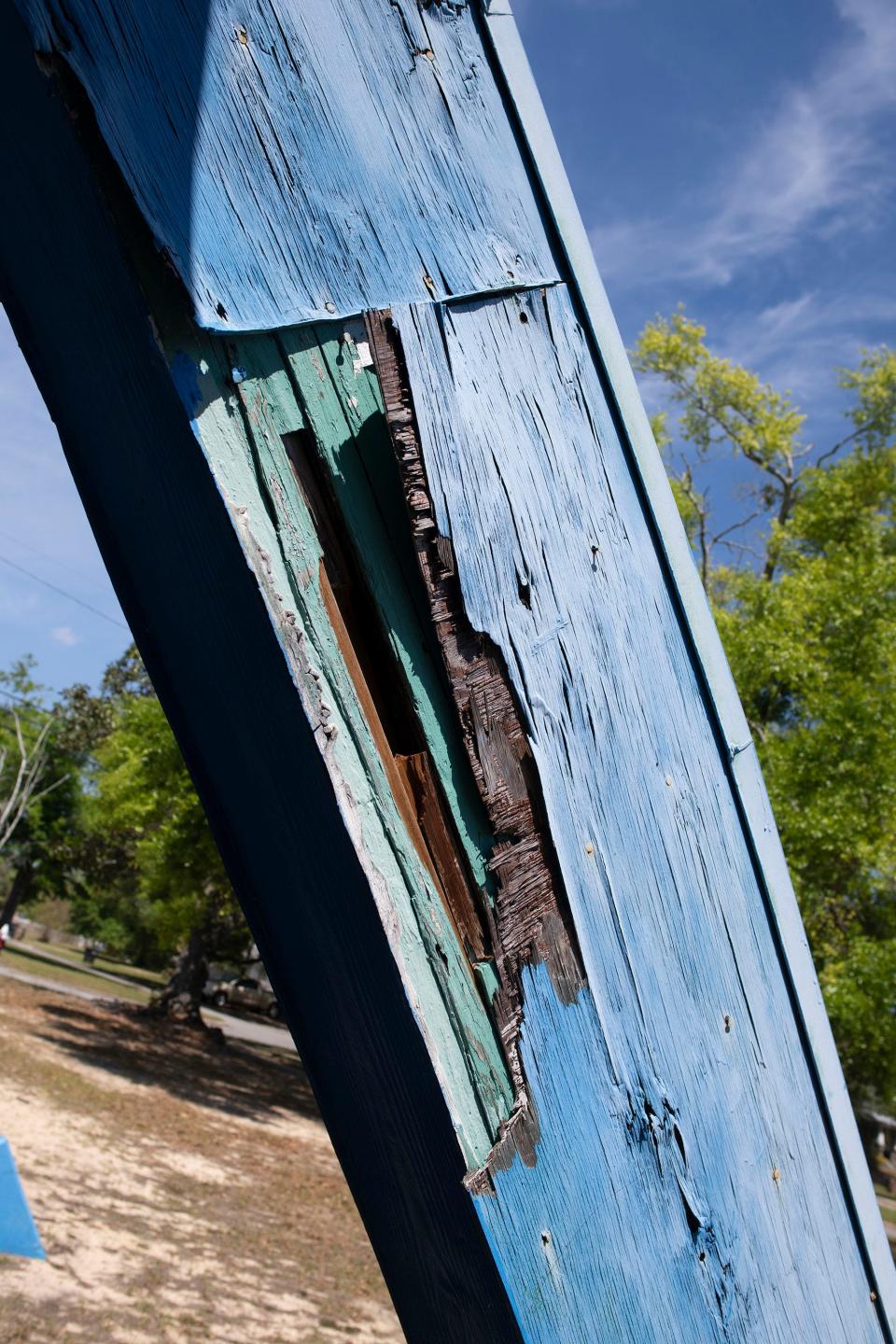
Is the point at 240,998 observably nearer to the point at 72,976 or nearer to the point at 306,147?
the point at 72,976

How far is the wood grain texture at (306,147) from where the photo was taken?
0.58 metres

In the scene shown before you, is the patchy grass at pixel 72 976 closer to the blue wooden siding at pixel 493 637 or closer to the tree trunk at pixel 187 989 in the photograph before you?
the tree trunk at pixel 187 989

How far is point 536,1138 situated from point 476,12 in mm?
803

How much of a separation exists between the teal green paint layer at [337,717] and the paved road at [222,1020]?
26510 mm

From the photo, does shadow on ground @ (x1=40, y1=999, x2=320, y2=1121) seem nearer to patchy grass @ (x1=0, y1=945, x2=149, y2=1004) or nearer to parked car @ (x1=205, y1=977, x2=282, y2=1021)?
patchy grass @ (x1=0, y1=945, x2=149, y2=1004)

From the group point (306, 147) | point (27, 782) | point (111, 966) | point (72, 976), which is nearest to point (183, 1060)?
point (72, 976)

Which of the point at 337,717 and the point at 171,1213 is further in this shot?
the point at 171,1213

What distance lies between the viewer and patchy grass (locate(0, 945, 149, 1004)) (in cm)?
2922

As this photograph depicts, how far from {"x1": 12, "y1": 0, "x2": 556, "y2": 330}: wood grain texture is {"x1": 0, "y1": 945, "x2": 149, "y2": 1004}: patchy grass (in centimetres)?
3033

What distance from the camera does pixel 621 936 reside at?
2.15ft

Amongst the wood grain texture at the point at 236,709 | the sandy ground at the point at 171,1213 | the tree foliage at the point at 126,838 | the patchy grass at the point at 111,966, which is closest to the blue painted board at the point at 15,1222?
the sandy ground at the point at 171,1213

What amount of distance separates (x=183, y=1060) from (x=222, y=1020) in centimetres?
1235

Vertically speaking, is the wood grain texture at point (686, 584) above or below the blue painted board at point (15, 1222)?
above

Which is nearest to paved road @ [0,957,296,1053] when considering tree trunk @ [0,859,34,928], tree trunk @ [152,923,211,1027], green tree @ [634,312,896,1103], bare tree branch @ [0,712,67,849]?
tree trunk @ [152,923,211,1027]
